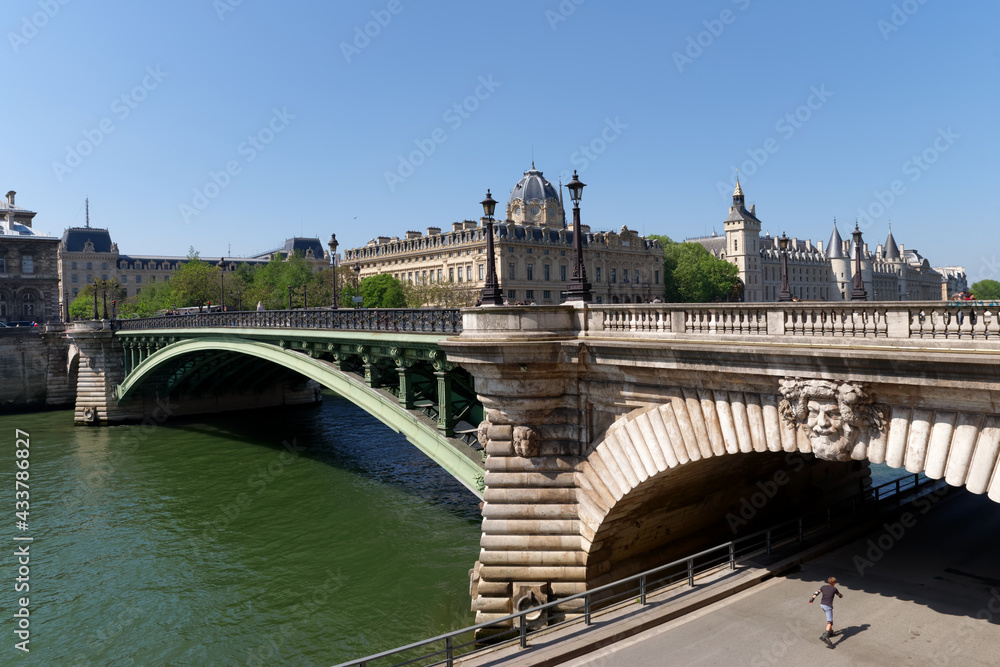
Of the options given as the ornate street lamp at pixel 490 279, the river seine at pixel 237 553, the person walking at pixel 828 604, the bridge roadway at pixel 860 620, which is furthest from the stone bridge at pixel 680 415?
the river seine at pixel 237 553

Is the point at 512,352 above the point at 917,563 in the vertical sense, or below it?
above

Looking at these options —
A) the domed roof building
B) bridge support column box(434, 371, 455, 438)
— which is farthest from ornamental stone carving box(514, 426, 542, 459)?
the domed roof building

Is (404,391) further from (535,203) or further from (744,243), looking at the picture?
(744,243)

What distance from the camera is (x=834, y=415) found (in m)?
10.2

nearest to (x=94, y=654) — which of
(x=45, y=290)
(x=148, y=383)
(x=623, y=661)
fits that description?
(x=623, y=661)

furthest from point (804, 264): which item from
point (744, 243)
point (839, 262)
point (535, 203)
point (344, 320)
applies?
point (344, 320)

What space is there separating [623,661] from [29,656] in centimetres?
1377

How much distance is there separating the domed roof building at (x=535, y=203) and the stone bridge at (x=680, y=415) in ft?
252

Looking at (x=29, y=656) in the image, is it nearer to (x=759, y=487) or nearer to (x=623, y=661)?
(x=623, y=661)

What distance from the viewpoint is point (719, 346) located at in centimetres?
1135

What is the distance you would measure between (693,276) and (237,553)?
325ft

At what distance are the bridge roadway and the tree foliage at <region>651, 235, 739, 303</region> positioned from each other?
97373 millimetres

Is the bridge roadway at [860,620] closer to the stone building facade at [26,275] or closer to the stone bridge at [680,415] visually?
the stone bridge at [680,415]

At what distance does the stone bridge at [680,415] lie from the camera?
30.6ft
